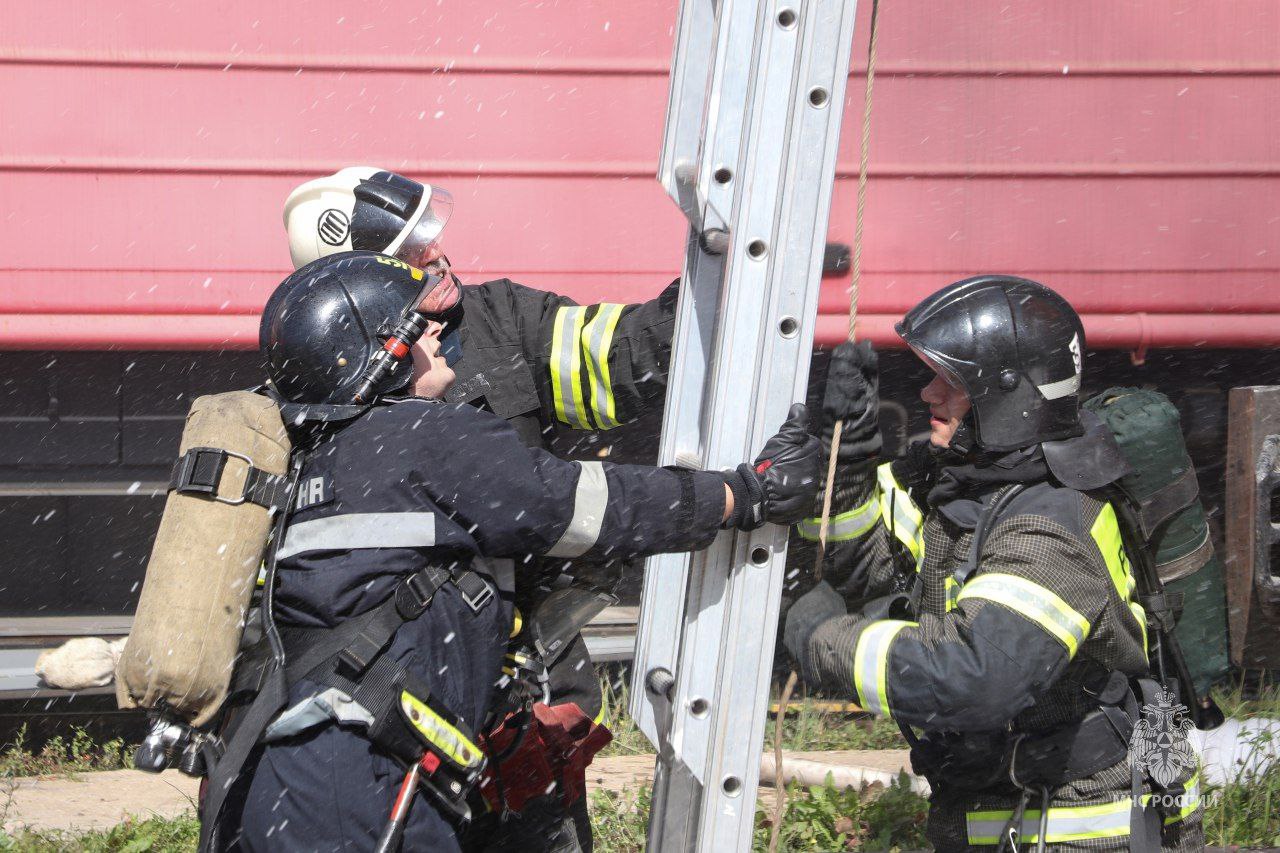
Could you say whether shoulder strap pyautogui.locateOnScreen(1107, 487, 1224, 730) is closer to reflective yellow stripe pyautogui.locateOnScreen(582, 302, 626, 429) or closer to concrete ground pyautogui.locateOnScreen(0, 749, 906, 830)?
reflective yellow stripe pyautogui.locateOnScreen(582, 302, 626, 429)

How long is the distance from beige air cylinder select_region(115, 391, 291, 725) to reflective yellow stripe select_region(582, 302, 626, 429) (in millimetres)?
1007

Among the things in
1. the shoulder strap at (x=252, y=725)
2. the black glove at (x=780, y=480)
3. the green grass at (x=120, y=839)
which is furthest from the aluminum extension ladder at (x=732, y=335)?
the green grass at (x=120, y=839)

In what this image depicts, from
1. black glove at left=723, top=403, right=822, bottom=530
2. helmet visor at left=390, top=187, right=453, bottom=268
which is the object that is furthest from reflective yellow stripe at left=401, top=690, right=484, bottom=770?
helmet visor at left=390, top=187, right=453, bottom=268

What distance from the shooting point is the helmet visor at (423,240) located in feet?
9.44

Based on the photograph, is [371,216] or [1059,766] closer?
[1059,766]

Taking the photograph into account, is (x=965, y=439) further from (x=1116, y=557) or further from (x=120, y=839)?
(x=120, y=839)

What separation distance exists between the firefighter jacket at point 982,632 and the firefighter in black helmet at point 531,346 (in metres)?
0.67

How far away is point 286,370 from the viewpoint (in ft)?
7.08

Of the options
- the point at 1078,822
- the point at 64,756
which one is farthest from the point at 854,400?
the point at 64,756

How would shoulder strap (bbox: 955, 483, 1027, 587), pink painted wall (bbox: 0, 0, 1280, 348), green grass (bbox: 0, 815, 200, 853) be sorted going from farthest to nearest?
1. pink painted wall (bbox: 0, 0, 1280, 348)
2. green grass (bbox: 0, 815, 200, 853)
3. shoulder strap (bbox: 955, 483, 1027, 587)

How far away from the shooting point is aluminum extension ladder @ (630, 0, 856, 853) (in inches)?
78.5

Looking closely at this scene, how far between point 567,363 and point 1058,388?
3.82ft

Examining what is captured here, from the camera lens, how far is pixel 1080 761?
2291 millimetres

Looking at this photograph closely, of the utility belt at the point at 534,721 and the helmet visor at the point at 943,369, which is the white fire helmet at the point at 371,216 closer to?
the utility belt at the point at 534,721
